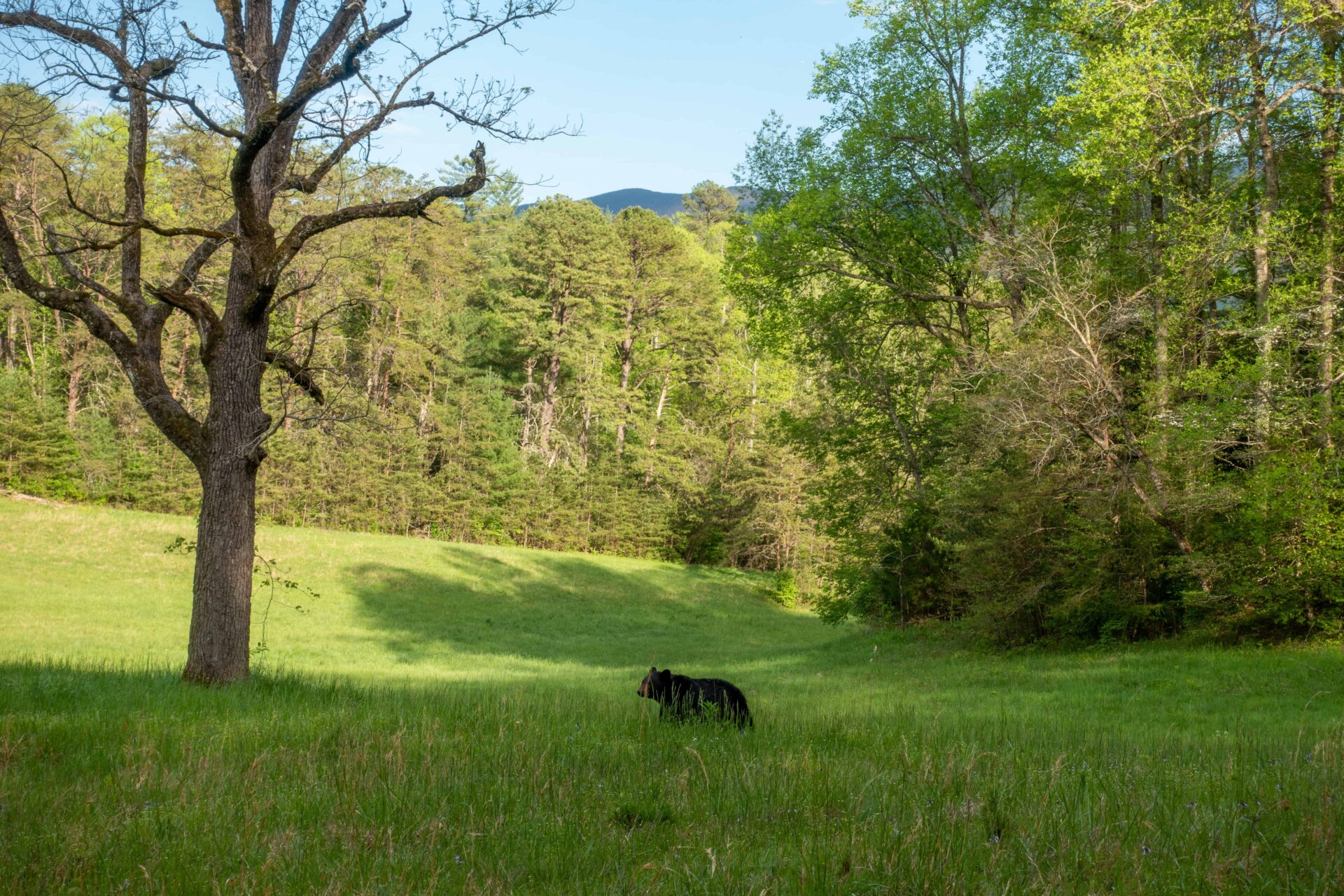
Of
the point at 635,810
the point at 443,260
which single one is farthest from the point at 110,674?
the point at 443,260

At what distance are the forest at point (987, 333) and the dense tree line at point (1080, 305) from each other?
104 millimetres

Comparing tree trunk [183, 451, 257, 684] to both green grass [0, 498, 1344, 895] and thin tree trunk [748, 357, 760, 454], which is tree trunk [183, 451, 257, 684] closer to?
green grass [0, 498, 1344, 895]

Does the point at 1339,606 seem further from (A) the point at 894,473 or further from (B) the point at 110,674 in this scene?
(B) the point at 110,674

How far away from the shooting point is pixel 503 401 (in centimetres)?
5716

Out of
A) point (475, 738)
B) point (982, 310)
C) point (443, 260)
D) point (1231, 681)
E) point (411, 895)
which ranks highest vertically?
point (443, 260)

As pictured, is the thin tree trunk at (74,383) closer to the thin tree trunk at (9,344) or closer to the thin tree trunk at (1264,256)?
the thin tree trunk at (9,344)

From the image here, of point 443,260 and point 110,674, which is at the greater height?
point 443,260

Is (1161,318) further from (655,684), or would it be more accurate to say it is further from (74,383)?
(74,383)

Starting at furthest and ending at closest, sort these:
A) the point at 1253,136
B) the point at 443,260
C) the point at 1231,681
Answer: the point at 443,260 < the point at 1253,136 < the point at 1231,681

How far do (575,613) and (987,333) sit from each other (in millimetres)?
20458

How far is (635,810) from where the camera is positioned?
Result: 441cm

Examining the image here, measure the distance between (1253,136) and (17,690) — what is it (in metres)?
22.9

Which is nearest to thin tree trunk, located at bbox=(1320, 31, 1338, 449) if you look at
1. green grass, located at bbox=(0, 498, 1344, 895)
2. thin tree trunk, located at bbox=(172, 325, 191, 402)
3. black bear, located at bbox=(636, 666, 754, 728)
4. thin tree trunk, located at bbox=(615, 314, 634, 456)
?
green grass, located at bbox=(0, 498, 1344, 895)

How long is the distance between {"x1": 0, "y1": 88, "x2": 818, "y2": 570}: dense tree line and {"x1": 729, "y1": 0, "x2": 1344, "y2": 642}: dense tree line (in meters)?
16.4
